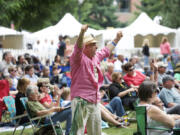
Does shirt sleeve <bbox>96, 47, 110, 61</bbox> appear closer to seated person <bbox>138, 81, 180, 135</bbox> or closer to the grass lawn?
seated person <bbox>138, 81, 180, 135</bbox>

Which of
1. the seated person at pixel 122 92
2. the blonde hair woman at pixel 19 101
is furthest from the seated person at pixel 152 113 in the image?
the seated person at pixel 122 92

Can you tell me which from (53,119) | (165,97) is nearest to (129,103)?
(165,97)

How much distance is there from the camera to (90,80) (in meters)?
5.30

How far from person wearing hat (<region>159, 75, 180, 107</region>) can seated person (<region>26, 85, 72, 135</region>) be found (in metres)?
2.10

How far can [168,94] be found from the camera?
27.2ft

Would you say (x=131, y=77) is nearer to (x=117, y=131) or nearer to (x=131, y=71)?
(x=131, y=71)

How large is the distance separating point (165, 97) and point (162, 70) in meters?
2.14

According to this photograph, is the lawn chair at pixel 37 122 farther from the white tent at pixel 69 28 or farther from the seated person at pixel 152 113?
the white tent at pixel 69 28

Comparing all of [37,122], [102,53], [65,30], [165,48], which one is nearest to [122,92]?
[37,122]

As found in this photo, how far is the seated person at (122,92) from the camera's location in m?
9.14

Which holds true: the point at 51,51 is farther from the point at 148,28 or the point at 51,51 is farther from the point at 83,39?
the point at 83,39

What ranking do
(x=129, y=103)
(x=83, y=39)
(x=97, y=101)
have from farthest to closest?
(x=129, y=103)
(x=97, y=101)
(x=83, y=39)

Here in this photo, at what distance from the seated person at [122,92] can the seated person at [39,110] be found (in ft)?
6.87

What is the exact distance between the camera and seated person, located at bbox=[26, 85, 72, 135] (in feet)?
23.2
